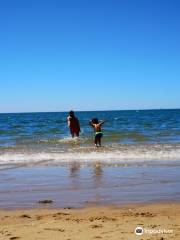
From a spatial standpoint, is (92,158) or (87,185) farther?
(92,158)

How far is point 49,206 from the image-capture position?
7367 mm

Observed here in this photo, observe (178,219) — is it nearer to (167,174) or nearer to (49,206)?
(49,206)

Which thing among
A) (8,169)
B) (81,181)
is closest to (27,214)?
(81,181)

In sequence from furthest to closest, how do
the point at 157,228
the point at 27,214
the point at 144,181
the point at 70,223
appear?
the point at 144,181 → the point at 27,214 → the point at 70,223 → the point at 157,228

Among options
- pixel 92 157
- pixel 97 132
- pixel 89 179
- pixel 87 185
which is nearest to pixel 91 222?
pixel 87 185

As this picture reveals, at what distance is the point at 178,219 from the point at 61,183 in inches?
151

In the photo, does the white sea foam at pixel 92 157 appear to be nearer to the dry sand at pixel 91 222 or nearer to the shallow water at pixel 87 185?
the shallow water at pixel 87 185

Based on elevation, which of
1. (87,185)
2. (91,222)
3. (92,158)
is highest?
(92,158)

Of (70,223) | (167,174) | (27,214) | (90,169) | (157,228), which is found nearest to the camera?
(157,228)

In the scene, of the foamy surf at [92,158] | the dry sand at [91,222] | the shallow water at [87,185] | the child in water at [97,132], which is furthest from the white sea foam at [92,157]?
the dry sand at [91,222]

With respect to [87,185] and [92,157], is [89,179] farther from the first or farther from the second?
[92,157]

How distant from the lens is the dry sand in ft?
17.8

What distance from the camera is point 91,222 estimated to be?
20.2ft

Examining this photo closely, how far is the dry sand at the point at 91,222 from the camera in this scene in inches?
214
